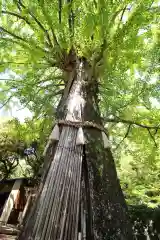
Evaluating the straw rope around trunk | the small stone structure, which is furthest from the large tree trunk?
the small stone structure

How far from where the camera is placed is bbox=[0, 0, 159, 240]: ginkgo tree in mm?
1563

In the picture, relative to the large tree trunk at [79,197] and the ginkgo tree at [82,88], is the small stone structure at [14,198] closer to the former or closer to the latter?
the ginkgo tree at [82,88]

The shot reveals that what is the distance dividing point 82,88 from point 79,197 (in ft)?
6.23

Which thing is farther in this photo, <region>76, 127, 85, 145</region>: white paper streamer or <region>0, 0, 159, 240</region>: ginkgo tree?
<region>76, 127, 85, 145</region>: white paper streamer

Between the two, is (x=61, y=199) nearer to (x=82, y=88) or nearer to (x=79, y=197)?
(x=79, y=197)

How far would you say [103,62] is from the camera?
11.1 ft

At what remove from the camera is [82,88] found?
3.17 m

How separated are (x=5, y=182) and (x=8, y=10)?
6.61 meters

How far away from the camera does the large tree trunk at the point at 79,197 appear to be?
142 cm

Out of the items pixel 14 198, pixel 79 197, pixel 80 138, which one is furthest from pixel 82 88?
pixel 14 198

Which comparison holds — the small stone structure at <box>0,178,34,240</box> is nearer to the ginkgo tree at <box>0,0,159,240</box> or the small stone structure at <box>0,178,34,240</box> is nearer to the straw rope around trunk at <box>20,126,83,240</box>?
the ginkgo tree at <box>0,0,159,240</box>

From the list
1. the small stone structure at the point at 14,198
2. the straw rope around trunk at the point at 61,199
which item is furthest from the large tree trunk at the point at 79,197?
the small stone structure at the point at 14,198

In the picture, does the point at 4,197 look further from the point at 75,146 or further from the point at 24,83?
the point at 75,146

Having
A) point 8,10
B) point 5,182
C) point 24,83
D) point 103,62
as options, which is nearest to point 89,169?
point 103,62
